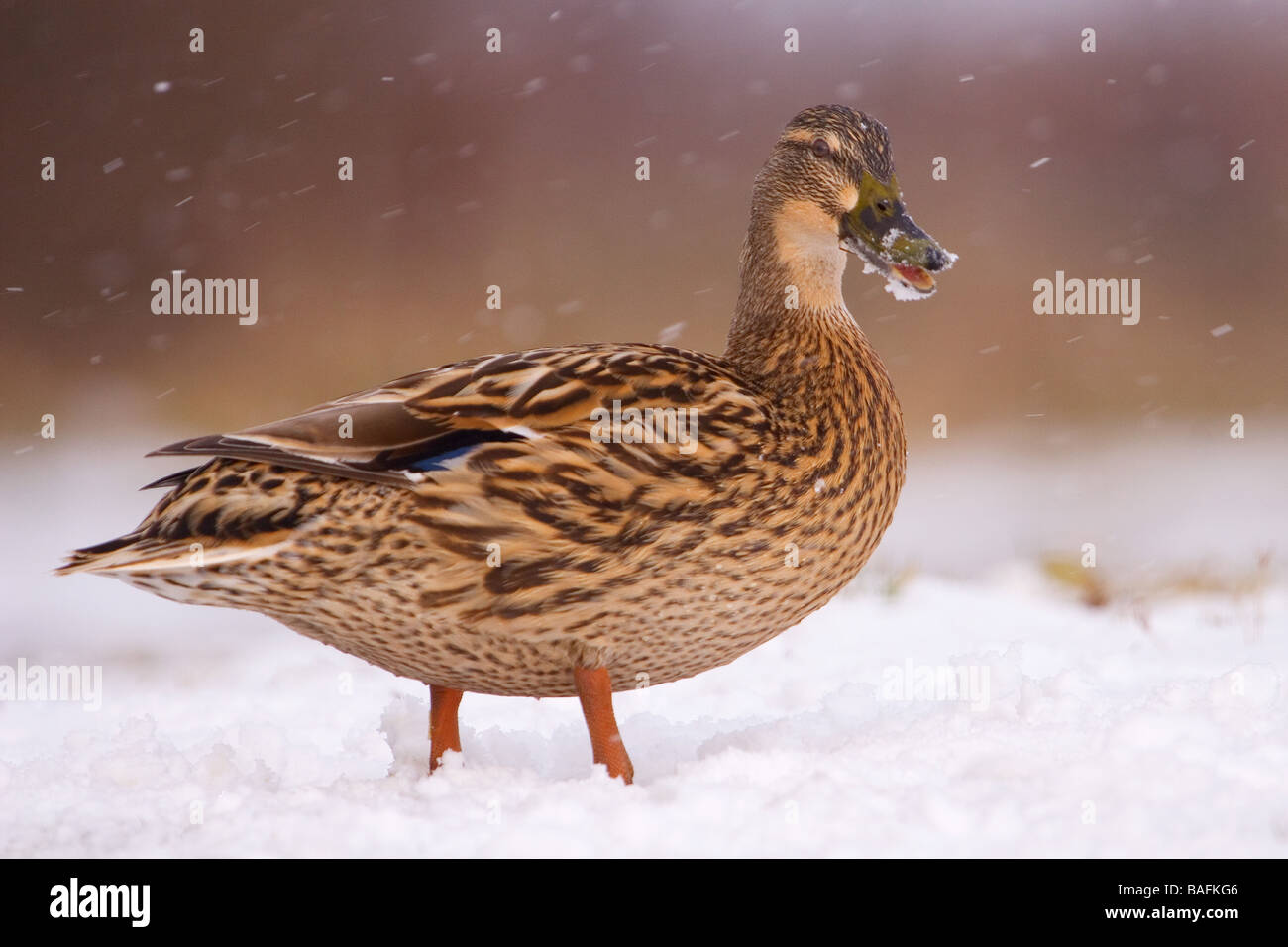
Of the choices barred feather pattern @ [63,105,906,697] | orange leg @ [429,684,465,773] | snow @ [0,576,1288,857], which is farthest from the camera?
orange leg @ [429,684,465,773]

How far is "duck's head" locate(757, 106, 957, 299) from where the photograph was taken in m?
3.80

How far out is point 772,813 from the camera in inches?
121

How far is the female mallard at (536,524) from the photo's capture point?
331cm

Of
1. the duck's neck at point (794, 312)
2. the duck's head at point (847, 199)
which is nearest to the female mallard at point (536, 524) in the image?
the duck's neck at point (794, 312)

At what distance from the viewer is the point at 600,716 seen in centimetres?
348

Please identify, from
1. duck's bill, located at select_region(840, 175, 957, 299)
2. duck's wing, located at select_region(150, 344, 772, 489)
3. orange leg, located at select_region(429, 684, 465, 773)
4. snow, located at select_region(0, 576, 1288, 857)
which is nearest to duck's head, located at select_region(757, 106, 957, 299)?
duck's bill, located at select_region(840, 175, 957, 299)

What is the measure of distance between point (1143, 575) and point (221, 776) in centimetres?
429

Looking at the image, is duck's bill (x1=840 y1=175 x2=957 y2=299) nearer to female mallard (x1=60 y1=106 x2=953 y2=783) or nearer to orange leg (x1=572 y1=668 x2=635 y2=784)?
female mallard (x1=60 y1=106 x2=953 y2=783)

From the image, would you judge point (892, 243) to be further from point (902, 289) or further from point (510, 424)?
point (510, 424)

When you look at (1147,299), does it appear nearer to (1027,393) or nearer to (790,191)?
(1027,393)

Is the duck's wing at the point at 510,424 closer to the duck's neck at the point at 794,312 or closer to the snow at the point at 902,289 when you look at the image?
the duck's neck at the point at 794,312

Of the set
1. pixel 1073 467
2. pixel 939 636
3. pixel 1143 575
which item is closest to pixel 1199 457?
pixel 1073 467

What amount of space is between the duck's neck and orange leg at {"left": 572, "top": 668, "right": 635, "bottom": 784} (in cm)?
96

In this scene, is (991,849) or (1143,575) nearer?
(991,849)
